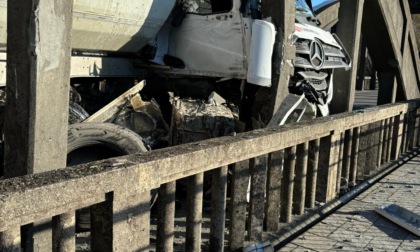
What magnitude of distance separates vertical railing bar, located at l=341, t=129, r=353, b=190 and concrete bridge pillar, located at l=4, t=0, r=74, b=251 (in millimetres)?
3703

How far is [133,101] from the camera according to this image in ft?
19.2

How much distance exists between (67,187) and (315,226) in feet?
9.41

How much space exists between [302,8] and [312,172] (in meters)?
3.88

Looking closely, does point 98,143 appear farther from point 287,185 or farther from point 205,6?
point 205,6

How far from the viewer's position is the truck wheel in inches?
Result: 171

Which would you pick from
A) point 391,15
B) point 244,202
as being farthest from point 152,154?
point 391,15

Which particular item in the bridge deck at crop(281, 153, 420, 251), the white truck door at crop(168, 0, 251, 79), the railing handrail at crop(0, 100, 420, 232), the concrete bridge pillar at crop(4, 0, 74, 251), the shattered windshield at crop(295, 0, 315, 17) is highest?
the shattered windshield at crop(295, 0, 315, 17)

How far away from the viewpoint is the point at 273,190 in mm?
4191

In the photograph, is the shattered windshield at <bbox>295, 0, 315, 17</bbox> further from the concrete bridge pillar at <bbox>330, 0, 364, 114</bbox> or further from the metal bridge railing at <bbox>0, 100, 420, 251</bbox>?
the metal bridge railing at <bbox>0, 100, 420, 251</bbox>

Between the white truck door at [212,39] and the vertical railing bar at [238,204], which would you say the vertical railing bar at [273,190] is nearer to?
the vertical railing bar at [238,204]

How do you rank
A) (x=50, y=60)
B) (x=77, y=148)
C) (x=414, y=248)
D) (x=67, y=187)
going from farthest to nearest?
(x=77, y=148), (x=414, y=248), (x=50, y=60), (x=67, y=187)

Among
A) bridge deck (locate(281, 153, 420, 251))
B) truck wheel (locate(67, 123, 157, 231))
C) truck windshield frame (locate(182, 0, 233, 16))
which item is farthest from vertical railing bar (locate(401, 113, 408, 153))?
truck wheel (locate(67, 123, 157, 231))

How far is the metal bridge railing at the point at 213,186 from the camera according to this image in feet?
7.20

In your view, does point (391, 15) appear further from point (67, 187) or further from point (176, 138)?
point (67, 187)
